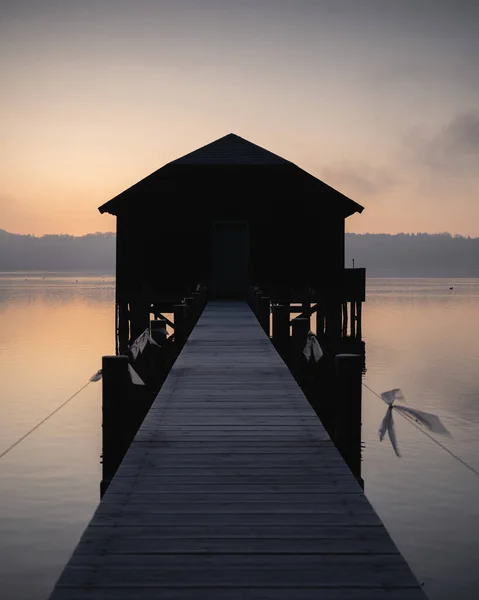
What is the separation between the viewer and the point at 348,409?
7133mm

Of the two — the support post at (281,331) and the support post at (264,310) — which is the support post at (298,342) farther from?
the support post at (264,310)

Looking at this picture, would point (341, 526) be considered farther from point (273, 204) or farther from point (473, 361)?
point (473, 361)

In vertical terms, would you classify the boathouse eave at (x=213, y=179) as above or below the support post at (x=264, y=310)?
above

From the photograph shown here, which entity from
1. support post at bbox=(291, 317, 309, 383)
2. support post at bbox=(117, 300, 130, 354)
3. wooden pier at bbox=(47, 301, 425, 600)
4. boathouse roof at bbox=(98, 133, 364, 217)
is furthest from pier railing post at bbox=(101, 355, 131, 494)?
support post at bbox=(117, 300, 130, 354)

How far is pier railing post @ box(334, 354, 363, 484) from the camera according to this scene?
710cm

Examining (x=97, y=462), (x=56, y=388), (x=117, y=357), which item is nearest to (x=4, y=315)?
(x=56, y=388)

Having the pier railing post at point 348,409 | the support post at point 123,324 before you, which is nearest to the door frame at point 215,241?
the support post at point 123,324

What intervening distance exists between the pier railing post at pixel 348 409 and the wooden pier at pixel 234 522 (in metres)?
0.35

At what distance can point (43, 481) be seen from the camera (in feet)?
49.8

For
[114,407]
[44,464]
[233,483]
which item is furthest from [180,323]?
[233,483]

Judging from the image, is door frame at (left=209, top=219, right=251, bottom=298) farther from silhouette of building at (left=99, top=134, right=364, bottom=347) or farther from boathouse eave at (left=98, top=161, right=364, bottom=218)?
boathouse eave at (left=98, top=161, right=364, bottom=218)

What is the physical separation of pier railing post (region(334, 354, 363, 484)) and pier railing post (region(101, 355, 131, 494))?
236 cm

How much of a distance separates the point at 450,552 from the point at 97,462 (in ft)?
30.1

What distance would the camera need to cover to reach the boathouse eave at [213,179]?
25.1 meters
